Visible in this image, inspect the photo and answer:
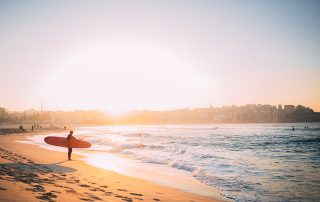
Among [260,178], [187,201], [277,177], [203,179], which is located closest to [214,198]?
[187,201]

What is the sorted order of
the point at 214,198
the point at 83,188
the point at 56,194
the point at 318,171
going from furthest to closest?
the point at 318,171 < the point at 214,198 < the point at 83,188 < the point at 56,194

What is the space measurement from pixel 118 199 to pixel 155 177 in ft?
20.0

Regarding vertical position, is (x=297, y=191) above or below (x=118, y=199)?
below

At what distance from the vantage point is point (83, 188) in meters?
8.23

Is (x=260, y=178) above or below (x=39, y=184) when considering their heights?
below

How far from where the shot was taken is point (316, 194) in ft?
33.8

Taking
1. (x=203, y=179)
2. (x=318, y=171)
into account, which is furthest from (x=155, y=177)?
(x=318, y=171)

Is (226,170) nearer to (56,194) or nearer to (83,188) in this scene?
(83,188)

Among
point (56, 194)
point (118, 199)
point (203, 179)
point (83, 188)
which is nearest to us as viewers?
point (56, 194)

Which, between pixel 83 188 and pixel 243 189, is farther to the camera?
pixel 243 189

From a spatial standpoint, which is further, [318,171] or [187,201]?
[318,171]

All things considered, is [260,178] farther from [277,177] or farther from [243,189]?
[243,189]

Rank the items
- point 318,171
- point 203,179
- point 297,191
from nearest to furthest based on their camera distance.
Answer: point 297,191 < point 203,179 < point 318,171

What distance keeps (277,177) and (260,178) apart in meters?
1.12
